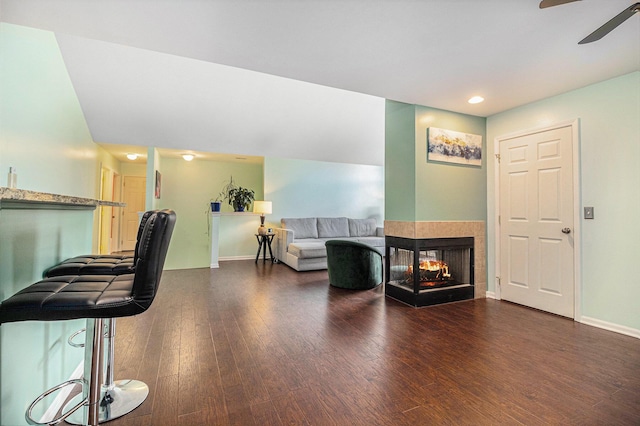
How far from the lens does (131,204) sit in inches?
311

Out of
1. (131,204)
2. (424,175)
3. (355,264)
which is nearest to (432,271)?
(355,264)

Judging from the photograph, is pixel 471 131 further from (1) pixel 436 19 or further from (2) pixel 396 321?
(2) pixel 396 321

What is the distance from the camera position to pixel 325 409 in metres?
1.58

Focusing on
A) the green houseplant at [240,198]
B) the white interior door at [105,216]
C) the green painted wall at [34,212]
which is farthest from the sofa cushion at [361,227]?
the white interior door at [105,216]

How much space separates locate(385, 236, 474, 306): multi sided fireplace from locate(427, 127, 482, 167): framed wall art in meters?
0.98

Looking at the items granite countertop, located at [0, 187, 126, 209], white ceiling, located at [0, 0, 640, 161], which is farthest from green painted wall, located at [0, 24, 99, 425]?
white ceiling, located at [0, 0, 640, 161]

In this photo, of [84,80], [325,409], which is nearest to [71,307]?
[325,409]

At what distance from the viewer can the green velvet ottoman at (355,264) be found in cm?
406

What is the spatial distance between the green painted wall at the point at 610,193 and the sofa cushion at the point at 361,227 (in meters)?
4.44

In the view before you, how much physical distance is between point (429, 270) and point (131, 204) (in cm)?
778

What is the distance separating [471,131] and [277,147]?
383 centimetres

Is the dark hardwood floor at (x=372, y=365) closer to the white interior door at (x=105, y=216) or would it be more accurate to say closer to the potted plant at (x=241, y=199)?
the potted plant at (x=241, y=199)

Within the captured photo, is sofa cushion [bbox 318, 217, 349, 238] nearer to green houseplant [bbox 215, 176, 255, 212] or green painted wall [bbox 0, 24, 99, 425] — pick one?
green houseplant [bbox 215, 176, 255, 212]

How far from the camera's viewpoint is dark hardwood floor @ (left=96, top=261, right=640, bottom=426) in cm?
156
